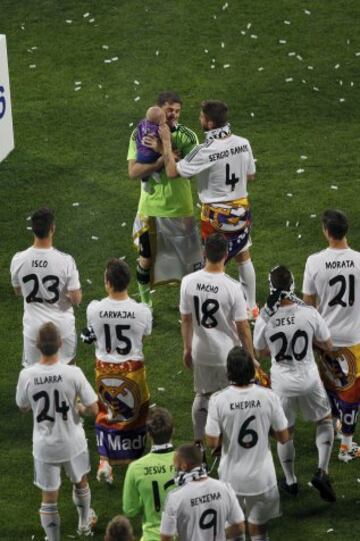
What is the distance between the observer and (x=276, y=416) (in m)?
9.28

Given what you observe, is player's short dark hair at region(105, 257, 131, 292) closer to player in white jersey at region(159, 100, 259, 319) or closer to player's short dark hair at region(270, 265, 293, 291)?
player's short dark hair at region(270, 265, 293, 291)

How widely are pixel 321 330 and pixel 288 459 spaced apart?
0.98 m

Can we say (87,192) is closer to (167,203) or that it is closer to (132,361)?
(167,203)

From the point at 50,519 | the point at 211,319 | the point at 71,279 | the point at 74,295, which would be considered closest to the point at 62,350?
the point at 74,295

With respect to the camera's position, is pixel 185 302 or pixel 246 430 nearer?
pixel 246 430

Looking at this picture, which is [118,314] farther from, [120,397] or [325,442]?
[325,442]

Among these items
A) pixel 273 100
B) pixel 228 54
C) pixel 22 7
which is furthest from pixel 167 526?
pixel 22 7

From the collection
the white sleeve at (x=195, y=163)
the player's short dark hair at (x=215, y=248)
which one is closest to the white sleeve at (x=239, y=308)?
the player's short dark hair at (x=215, y=248)

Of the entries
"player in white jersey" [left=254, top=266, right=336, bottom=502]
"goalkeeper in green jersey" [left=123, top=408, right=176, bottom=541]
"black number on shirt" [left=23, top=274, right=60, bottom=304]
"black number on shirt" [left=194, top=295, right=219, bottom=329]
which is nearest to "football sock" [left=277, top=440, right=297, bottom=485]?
"player in white jersey" [left=254, top=266, right=336, bottom=502]

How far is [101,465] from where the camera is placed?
10.8 m

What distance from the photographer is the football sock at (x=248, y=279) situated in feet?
42.1

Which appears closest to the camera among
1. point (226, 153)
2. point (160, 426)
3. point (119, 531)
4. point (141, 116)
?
point (119, 531)

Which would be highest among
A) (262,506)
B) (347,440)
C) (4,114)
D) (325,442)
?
(4,114)

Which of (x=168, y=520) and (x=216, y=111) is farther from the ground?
(x=216, y=111)
